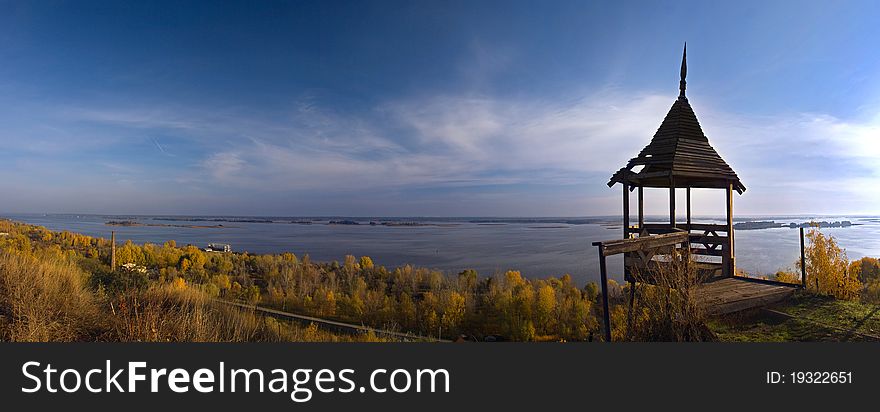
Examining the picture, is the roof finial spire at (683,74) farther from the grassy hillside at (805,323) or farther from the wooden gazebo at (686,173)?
the grassy hillside at (805,323)

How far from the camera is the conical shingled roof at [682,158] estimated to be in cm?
805

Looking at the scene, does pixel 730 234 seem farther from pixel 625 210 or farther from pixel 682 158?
pixel 625 210

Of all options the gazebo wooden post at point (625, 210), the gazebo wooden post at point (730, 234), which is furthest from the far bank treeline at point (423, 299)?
the gazebo wooden post at point (625, 210)

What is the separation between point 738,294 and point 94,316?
1047 centimetres

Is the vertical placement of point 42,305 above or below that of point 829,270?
above

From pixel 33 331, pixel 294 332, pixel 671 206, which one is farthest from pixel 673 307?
pixel 33 331

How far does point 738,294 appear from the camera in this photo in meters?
7.22

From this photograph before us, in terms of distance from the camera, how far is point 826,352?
3.94 m

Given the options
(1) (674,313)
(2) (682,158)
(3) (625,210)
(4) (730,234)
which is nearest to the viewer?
(1) (674,313)

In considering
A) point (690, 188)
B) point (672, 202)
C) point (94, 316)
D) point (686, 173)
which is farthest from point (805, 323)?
point (94, 316)

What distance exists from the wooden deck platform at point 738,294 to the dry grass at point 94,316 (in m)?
6.96

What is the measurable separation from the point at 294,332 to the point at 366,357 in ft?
12.0

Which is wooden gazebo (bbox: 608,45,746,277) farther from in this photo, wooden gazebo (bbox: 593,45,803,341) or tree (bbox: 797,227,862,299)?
tree (bbox: 797,227,862,299)

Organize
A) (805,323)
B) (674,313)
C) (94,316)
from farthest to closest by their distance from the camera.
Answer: (805,323), (94,316), (674,313)
